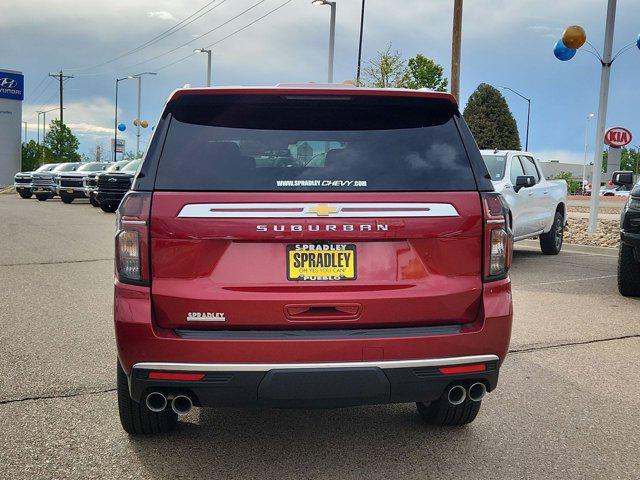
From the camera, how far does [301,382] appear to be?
10.4 ft

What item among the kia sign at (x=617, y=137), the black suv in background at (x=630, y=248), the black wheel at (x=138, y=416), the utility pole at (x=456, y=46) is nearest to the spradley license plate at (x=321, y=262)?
the black wheel at (x=138, y=416)

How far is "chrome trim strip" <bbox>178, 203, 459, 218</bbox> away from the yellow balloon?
646 inches

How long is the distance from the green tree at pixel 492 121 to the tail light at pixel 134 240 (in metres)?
45.6

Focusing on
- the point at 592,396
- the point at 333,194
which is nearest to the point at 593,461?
the point at 592,396

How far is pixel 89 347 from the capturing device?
19.4ft

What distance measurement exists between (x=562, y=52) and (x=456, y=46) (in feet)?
10.8

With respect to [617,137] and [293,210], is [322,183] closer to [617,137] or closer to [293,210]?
[293,210]

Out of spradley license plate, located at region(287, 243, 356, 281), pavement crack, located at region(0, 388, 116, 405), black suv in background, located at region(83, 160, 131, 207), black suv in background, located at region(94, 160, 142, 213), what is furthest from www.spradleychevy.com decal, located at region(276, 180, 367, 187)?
black suv in background, located at region(83, 160, 131, 207)

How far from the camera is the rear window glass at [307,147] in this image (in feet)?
10.8

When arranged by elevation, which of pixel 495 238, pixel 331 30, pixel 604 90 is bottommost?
pixel 495 238

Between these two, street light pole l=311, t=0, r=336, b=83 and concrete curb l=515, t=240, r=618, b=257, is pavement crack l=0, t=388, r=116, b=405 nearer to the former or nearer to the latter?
concrete curb l=515, t=240, r=618, b=257

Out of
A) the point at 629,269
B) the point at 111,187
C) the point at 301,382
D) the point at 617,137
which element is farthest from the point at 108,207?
the point at 301,382

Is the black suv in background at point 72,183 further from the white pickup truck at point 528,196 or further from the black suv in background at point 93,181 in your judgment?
the white pickup truck at point 528,196

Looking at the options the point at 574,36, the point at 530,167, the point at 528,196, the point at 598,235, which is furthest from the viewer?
the point at 574,36
